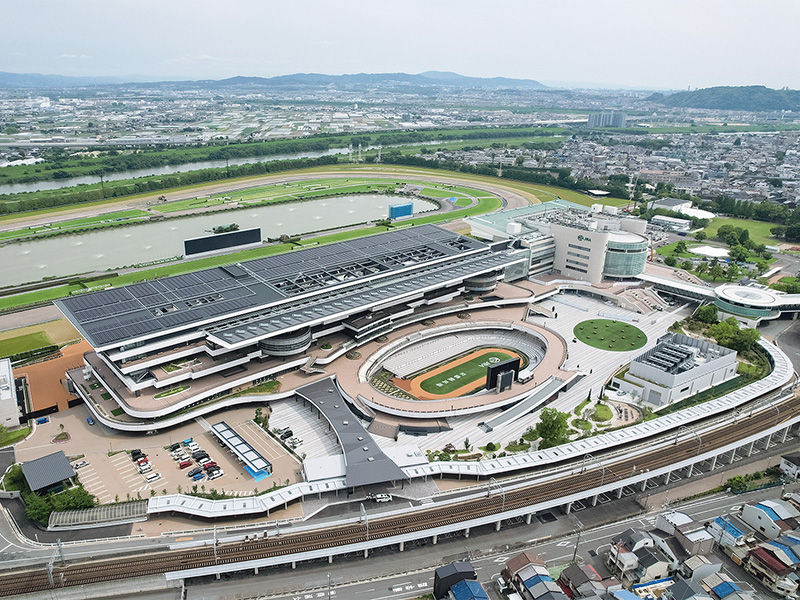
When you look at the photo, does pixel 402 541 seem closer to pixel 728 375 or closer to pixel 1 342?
pixel 728 375

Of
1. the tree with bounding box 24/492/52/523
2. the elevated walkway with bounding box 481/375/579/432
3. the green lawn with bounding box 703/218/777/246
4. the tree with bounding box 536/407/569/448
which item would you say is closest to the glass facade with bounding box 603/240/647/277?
the elevated walkway with bounding box 481/375/579/432

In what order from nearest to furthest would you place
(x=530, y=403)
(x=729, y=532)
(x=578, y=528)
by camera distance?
1. (x=729, y=532)
2. (x=578, y=528)
3. (x=530, y=403)

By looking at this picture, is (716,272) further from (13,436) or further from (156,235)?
(156,235)

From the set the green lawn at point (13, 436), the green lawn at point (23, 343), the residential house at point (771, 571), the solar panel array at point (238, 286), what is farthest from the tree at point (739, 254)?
the green lawn at point (23, 343)

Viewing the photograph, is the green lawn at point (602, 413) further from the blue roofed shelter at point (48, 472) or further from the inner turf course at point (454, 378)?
the blue roofed shelter at point (48, 472)

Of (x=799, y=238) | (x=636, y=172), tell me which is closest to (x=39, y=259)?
(x=799, y=238)

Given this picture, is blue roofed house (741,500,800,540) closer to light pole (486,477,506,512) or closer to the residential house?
the residential house

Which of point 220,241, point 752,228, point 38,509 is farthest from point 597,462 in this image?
point 752,228
